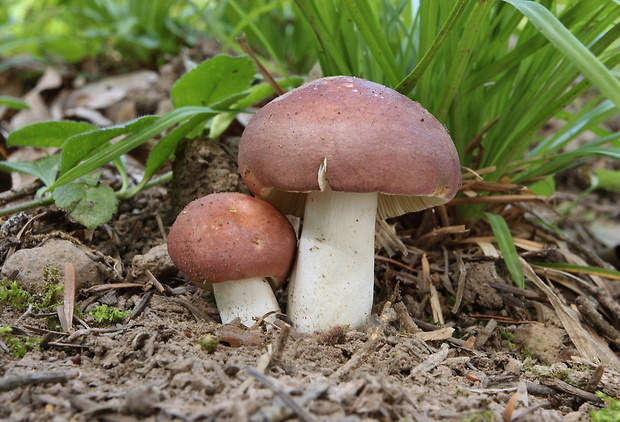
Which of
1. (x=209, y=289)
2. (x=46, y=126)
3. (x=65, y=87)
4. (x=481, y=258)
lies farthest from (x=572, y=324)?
(x=65, y=87)

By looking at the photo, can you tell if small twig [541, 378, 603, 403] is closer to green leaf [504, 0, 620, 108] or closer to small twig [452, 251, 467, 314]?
small twig [452, 251, 467, 314]

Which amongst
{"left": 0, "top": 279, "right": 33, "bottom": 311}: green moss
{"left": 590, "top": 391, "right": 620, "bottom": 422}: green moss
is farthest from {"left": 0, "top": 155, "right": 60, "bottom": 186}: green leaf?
{"left": 590, "top": 391, "right": 620, "bottom": 422}: green moss

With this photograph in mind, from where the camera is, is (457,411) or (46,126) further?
(46,126)

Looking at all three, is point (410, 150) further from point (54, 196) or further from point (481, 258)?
point (54, 196)

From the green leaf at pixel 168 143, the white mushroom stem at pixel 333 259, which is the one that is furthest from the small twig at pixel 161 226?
the white mushroom stem at pixel 333 259

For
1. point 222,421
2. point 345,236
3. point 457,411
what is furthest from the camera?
point 345,236
